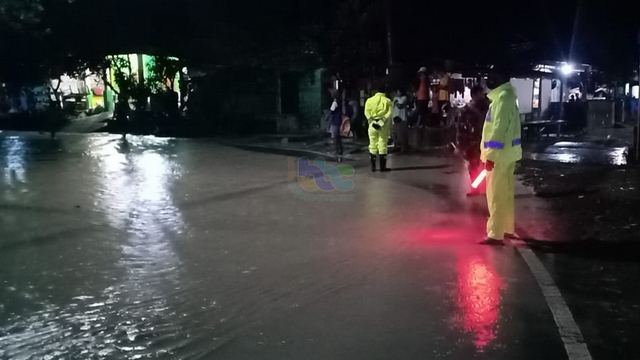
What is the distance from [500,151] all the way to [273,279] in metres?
2.90

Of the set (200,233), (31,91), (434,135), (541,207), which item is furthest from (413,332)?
(31,91)

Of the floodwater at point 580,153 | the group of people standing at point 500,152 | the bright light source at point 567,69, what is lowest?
the floodwater at point 580,153

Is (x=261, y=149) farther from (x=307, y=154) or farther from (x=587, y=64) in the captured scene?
(x=587, y=64)

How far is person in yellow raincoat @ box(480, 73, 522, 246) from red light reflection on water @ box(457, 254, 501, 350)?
0.65 meters

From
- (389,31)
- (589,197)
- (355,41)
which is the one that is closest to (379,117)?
(589,197)

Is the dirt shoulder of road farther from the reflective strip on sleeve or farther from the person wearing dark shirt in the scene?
the person wearing dark shirt

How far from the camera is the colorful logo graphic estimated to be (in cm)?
1188

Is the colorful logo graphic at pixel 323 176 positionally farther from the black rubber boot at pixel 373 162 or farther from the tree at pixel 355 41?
the tree at pixel 355 41

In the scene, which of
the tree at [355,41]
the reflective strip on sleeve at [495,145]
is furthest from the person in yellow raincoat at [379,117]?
the tree at [355,41]

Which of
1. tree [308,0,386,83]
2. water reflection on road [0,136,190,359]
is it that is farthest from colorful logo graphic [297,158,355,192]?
tree [308,0,386,83]

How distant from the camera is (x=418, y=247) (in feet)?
24.5

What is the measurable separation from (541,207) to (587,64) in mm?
19197

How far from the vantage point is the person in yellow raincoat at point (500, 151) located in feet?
23.7

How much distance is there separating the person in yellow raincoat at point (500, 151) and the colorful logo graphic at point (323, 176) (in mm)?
4415
